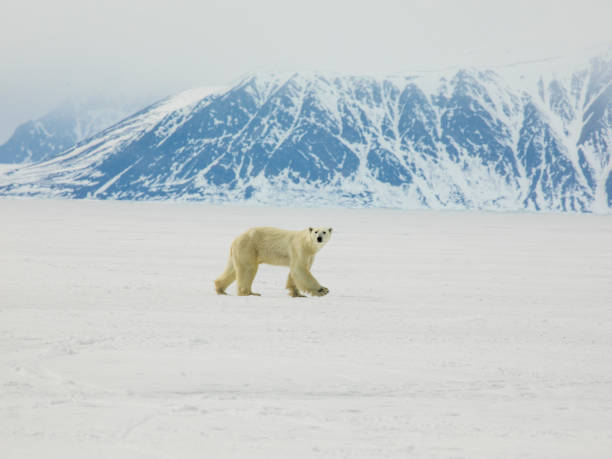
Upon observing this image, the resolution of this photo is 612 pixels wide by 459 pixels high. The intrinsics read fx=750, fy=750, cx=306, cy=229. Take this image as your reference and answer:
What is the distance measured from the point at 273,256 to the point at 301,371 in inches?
370

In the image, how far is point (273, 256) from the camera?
2003 cm

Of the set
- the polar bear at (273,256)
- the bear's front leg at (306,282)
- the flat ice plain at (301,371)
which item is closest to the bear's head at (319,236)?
the polar bear at (273,256)

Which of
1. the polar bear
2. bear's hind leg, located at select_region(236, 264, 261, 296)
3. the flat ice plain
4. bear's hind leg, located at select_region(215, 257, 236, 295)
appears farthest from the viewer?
bear's hind leg, located at select_region(215, 257, 236, 295)

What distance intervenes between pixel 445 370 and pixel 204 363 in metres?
3.56

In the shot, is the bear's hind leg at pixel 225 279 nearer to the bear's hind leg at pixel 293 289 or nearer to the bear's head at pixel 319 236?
the bear's hind leg at pixel 293 289

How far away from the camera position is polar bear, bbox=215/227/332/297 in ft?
63.4

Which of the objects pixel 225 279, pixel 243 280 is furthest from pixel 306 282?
pixel 225 279

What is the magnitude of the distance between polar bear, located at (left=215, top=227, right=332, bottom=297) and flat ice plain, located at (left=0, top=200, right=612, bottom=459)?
656 mm

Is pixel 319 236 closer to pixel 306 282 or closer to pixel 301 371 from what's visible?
pixel 306 282

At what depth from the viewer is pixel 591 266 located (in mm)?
→ 31266

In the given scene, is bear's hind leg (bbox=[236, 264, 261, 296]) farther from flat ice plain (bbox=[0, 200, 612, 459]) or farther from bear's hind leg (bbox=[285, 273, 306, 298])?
bear's hind leg (bbox=[285, 273, 306, 298])

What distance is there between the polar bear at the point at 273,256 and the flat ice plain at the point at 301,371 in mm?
656

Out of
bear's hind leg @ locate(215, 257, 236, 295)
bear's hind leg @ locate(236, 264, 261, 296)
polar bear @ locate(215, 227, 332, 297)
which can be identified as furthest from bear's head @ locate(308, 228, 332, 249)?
bear's hind leg @ locate(215, 257, 236, 295)

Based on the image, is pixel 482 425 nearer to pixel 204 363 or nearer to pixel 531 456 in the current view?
pixel 531 456
